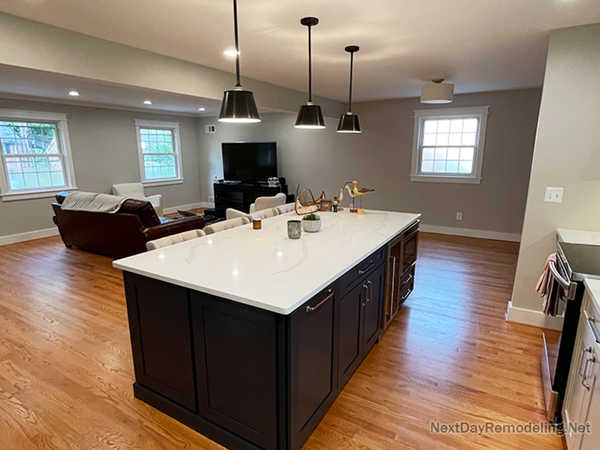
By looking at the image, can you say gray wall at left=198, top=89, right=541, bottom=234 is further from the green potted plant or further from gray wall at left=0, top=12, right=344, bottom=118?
the green potted plant

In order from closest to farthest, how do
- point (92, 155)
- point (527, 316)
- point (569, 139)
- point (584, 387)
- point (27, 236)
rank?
point (584, 387) → point (569, 139) → point (527, 316) → point (27, 236) → point (92, 155)

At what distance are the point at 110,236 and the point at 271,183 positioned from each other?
3.75m

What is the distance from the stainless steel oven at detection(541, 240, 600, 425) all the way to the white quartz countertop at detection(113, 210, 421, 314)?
1.03 meters

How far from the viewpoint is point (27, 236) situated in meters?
5.84

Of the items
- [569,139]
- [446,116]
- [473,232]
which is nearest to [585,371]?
[569,139]

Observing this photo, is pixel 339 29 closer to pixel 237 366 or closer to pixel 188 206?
pixel 237 366

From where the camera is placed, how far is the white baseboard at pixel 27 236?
5566 mm

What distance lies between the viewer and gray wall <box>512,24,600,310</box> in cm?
254

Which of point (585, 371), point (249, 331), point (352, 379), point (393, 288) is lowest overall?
point (352, 379)

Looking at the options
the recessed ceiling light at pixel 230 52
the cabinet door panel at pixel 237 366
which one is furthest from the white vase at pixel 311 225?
the recessed ceiling light at pixel 230 52

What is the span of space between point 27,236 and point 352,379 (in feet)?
20.7

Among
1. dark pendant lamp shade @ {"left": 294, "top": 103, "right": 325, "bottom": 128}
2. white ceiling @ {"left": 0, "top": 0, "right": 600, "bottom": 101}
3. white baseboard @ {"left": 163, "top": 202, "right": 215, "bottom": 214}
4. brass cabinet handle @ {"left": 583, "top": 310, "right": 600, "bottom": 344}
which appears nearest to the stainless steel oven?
brass cabinet handle @ {"left": 583, "top": 310, "right": 600, "bottom": 344}

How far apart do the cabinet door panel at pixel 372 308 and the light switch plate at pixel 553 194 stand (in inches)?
61.7

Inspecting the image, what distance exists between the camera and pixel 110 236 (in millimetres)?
4520
